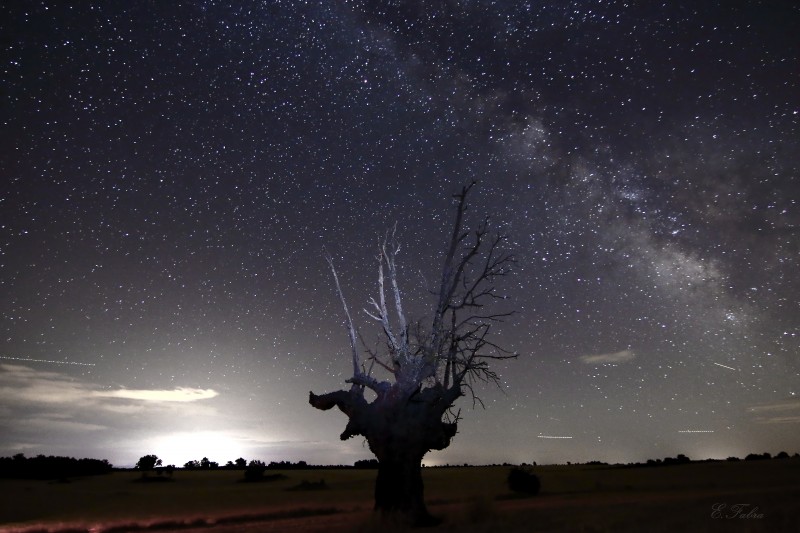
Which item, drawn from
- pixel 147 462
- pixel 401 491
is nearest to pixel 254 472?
pixel 147 462

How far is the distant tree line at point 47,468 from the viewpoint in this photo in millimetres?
42562

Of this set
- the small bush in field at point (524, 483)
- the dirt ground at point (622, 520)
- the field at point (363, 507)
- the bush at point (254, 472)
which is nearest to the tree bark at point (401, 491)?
the dirt ground at point (622, 520)

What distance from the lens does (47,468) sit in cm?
4447

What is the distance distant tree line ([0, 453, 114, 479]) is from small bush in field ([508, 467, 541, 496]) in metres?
34.9

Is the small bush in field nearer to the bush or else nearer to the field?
the field

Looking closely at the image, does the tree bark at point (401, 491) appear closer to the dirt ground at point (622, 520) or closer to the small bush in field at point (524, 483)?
the dirt ground at point (622, 520)

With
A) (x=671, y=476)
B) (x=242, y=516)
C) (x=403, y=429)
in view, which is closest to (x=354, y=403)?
(x=403, y=429)

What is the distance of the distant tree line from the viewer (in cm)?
4256

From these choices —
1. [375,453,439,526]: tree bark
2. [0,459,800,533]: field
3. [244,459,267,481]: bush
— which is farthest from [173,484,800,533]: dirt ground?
[244,459,267,481]: bush

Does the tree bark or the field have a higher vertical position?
the tree bark

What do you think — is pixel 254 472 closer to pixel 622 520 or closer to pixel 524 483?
pixel 524 483

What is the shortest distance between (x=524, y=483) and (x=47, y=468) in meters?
37.3

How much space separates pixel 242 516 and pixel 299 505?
4890 millimetres

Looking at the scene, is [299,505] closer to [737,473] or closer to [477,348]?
[477,348]
